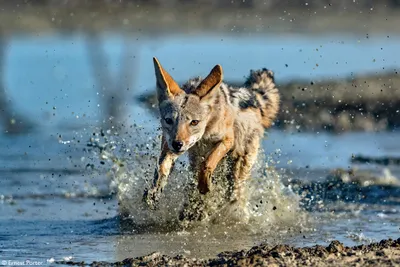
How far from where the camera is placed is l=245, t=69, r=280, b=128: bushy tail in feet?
32.2

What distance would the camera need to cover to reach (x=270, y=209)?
950 centimetres

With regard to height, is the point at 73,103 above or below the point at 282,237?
above

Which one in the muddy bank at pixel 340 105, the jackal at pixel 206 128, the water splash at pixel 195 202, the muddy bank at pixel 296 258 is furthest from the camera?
the muddy bank at pixel 340 105

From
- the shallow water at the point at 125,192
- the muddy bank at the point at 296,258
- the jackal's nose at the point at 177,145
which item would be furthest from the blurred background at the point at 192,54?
the muddy bank at the point at 296,258

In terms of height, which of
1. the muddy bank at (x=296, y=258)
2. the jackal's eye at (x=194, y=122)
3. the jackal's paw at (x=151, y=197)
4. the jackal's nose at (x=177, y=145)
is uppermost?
the jackal's eye at (x=194, y=122)

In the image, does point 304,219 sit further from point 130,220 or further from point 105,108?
point 105,108

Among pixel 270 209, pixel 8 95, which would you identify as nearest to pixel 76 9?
pixel 8 95

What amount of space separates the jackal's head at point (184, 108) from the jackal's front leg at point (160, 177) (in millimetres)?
314

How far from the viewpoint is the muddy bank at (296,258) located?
693 centimetres

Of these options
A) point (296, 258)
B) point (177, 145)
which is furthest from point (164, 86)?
point (296, 258)

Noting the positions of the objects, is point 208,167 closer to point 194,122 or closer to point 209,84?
point 194,122

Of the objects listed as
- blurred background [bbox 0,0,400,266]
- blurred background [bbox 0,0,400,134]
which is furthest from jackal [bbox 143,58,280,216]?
blurred background [bbox 0,0,400,134]

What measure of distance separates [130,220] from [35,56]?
15998mm

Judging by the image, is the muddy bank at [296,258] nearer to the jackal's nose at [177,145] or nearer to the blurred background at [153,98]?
the blurred background at [153,98]
